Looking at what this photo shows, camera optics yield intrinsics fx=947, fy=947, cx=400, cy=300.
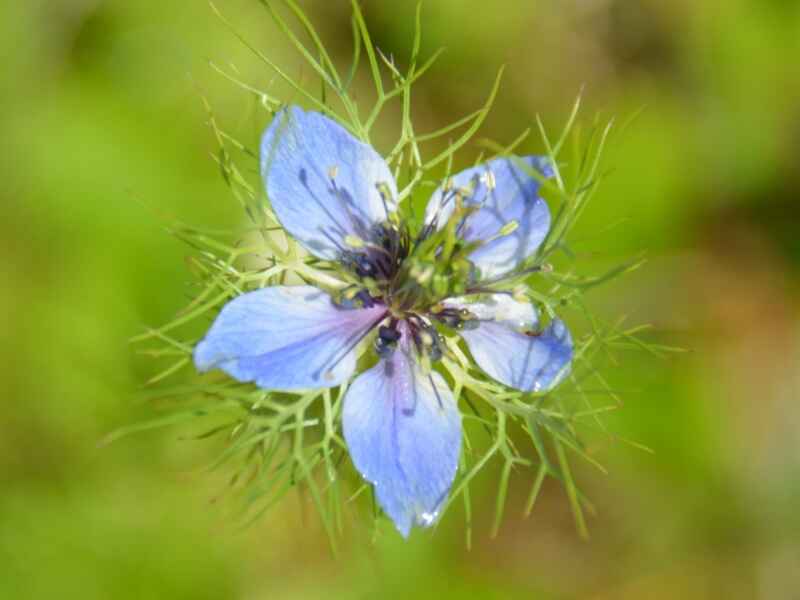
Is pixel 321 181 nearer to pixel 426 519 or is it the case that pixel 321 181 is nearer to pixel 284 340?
pixel 284 340

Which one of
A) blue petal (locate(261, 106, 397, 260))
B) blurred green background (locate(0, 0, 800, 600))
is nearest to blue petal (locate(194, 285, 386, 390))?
blue petal (locate(261, 106, 397, 260))

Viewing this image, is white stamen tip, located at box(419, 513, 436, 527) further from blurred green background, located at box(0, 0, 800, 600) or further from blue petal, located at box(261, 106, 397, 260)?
blurred green background, located at box(0, 0, 800, 600)

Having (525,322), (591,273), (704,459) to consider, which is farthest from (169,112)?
(704,459)

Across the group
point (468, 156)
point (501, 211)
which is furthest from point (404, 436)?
point (468, 156)

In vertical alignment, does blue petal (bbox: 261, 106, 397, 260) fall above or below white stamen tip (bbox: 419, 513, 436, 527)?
Answer: above

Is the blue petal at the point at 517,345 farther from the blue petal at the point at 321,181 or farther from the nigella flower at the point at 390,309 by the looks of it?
the blue petal at the point at 321,181
